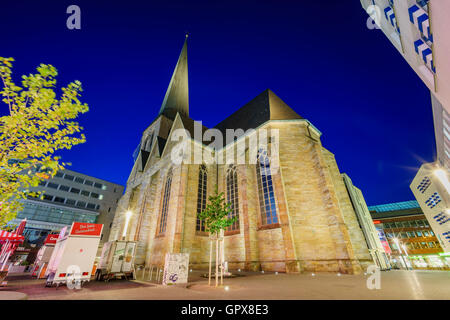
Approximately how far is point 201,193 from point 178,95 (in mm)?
25254

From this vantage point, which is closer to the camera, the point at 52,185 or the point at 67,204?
the point at 52,185

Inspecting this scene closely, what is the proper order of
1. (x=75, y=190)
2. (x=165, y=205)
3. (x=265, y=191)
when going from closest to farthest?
(x=265, y=191) → (x=165, y=205) → (x=75, y=190)

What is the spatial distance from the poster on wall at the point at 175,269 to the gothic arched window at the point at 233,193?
331 inches

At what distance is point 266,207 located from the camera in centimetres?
1540

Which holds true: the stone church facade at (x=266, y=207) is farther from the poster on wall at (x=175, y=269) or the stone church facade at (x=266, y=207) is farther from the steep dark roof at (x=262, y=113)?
the poster on wall at (x=175, y=269)

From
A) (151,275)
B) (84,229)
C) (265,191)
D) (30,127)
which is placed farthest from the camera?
(265,191)

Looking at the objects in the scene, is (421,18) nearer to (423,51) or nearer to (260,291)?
(423,51)

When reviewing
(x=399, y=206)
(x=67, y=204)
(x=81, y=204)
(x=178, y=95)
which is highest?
(x=178, y=95)

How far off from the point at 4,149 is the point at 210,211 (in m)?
7.24

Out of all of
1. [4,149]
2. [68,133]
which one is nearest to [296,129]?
[68,133]

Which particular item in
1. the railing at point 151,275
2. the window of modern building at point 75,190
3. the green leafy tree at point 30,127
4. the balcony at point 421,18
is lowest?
the railing at point 151,275

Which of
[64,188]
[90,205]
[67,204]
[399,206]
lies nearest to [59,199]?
[67,204]

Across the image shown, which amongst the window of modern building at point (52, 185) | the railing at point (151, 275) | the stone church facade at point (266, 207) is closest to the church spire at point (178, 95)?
the stone church facade at point (266, 207)

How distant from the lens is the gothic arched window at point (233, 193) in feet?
55.0
